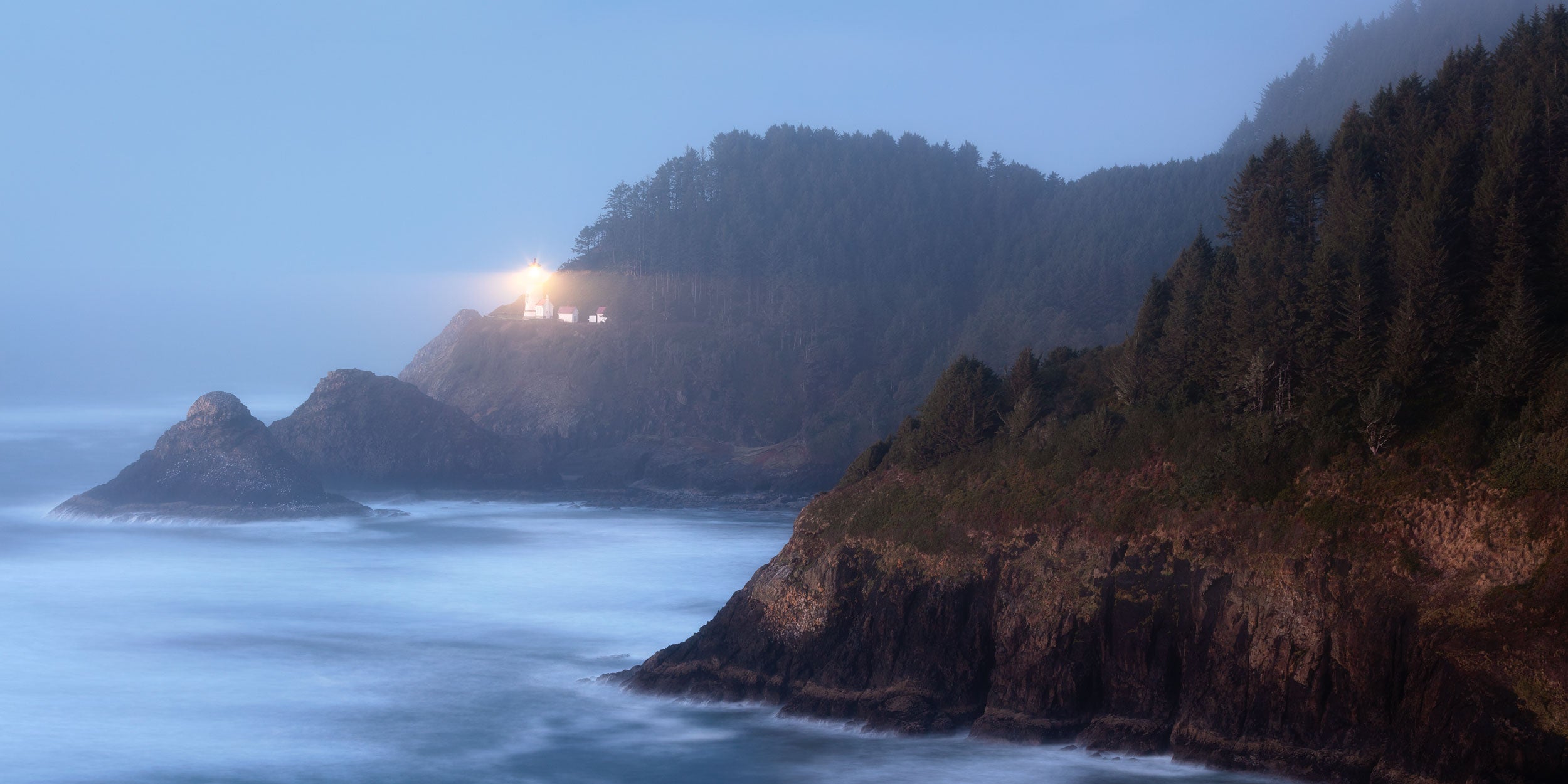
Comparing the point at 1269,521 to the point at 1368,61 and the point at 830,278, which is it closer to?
the point at 830,278

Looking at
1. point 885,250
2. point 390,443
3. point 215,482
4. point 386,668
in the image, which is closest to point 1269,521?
point 386,668

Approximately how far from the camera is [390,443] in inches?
2297

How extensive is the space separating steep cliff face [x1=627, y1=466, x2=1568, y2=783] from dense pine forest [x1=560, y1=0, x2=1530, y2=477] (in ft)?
A: 136

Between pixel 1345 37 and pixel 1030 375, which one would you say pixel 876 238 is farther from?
pixel 1030 375

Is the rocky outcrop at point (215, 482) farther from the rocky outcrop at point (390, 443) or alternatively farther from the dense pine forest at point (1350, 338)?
the dense pine forest at point (1350, 338)

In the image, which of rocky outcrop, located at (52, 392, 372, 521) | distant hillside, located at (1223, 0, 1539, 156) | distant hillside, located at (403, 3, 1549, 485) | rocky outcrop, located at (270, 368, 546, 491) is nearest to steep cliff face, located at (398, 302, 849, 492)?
distant hillside, located at (403, 3, 1549, 485)

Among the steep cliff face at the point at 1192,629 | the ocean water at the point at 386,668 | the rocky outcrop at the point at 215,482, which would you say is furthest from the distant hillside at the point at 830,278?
the steep cliff face at the point at 1192,629

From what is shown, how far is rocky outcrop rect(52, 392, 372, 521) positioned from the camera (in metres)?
44.7

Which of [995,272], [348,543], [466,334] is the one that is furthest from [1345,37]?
[348,543]

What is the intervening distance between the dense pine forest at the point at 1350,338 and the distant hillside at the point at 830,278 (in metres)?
36.0

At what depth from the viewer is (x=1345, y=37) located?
Result: 88.9 metres

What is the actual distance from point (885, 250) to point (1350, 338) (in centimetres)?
7204

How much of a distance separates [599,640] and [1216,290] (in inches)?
581

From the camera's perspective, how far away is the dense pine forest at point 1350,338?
48.9 feet
